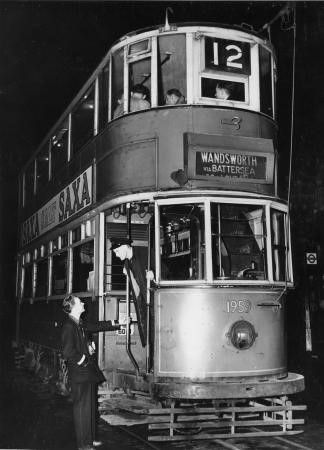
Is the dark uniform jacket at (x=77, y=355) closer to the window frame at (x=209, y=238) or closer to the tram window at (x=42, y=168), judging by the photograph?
the window frame at (x=209, y=238)

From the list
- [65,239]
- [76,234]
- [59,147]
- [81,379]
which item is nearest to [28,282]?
[59,147]

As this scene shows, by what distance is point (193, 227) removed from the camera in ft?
23.0

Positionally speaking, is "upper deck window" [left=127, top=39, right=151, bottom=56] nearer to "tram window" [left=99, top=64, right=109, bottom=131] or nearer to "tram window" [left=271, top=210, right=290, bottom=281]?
"tram window" [left=99, top=64, right=109, bottom=131]

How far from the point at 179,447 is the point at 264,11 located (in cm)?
857

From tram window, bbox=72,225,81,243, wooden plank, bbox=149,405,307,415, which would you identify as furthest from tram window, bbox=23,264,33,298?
wooden plank, bbox=149,405,307,415

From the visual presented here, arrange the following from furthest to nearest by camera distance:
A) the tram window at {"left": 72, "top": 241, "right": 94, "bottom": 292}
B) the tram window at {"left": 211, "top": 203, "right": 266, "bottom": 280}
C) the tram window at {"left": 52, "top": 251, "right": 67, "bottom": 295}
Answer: the tram window at {"left": 52, "top": 251, "right": 67, "bottom": 295}, the tram window at {"left": 72, "top": 241, "right": 94, "bottom": 292}, the tram window at {"left": 211, "top": 203, "right": 266, "bottom": 280}

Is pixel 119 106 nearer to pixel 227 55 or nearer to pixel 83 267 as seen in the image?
pixel 227 55

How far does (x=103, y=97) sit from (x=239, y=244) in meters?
3.16

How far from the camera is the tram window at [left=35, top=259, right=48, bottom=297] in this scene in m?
11.8

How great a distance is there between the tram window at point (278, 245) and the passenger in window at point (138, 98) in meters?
2.35

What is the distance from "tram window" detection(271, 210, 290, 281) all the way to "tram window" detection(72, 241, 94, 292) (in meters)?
2.82

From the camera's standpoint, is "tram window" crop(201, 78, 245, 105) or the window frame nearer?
the window frame

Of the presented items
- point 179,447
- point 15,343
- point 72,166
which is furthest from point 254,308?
point 15,343

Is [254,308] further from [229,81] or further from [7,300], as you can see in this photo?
[7,300]
